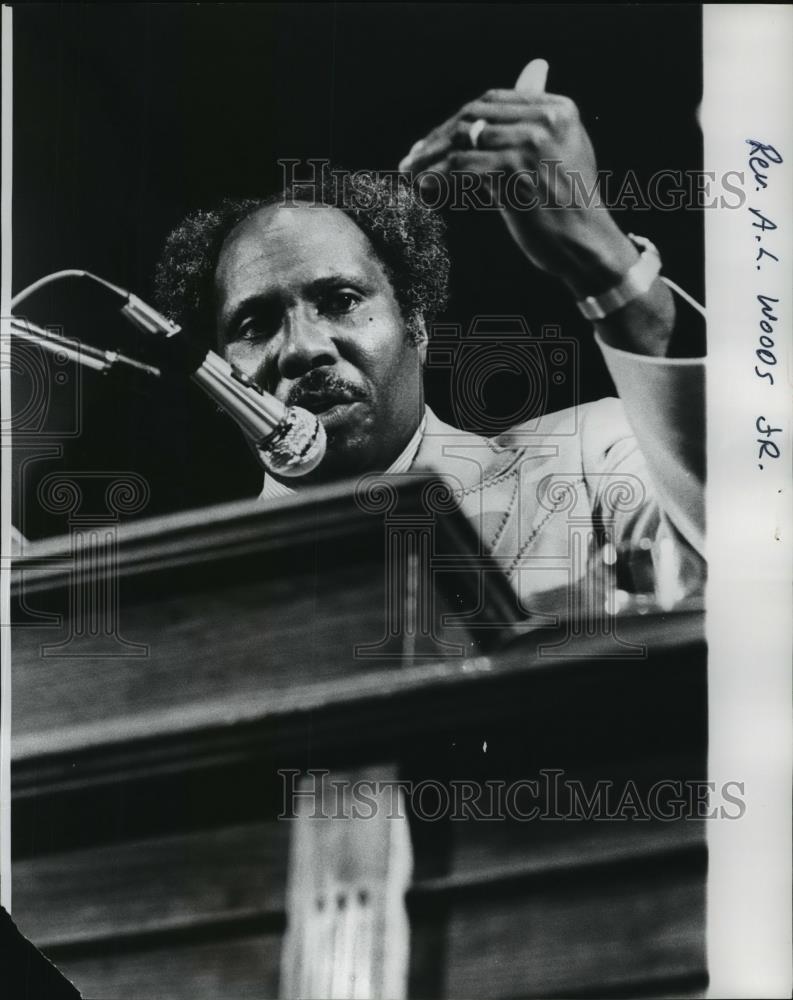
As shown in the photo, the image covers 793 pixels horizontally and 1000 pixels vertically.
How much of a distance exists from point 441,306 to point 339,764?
1.20 metres

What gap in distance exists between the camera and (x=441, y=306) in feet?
10.6

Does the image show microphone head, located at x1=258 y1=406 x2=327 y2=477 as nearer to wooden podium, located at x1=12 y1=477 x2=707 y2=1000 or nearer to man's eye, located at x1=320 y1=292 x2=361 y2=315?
wooden podium, located at x1=12 y1=477 x2=707 y2=1000

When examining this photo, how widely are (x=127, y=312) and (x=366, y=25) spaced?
3.23 ft

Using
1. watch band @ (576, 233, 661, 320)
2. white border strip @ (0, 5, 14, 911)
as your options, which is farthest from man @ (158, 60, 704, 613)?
white border strip @ (0, 5, 14, 911)

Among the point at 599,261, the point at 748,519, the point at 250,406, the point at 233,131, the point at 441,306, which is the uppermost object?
the point at 233,131

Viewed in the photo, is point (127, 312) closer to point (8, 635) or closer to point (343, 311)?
point (343, 311)

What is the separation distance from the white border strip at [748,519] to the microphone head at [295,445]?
3.32ft

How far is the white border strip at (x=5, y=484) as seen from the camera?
3.27 metres

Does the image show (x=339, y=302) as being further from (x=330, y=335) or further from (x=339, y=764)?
(x=339, y=764)

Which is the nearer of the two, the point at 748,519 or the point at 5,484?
the point at 748,519

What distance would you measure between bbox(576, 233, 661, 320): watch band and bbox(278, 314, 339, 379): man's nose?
655mm

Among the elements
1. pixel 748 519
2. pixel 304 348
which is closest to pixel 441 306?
pixel 304 348

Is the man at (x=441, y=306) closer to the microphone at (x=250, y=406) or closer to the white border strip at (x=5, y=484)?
the microphone at (x=250, y=406)

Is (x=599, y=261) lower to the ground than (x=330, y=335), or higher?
higher
